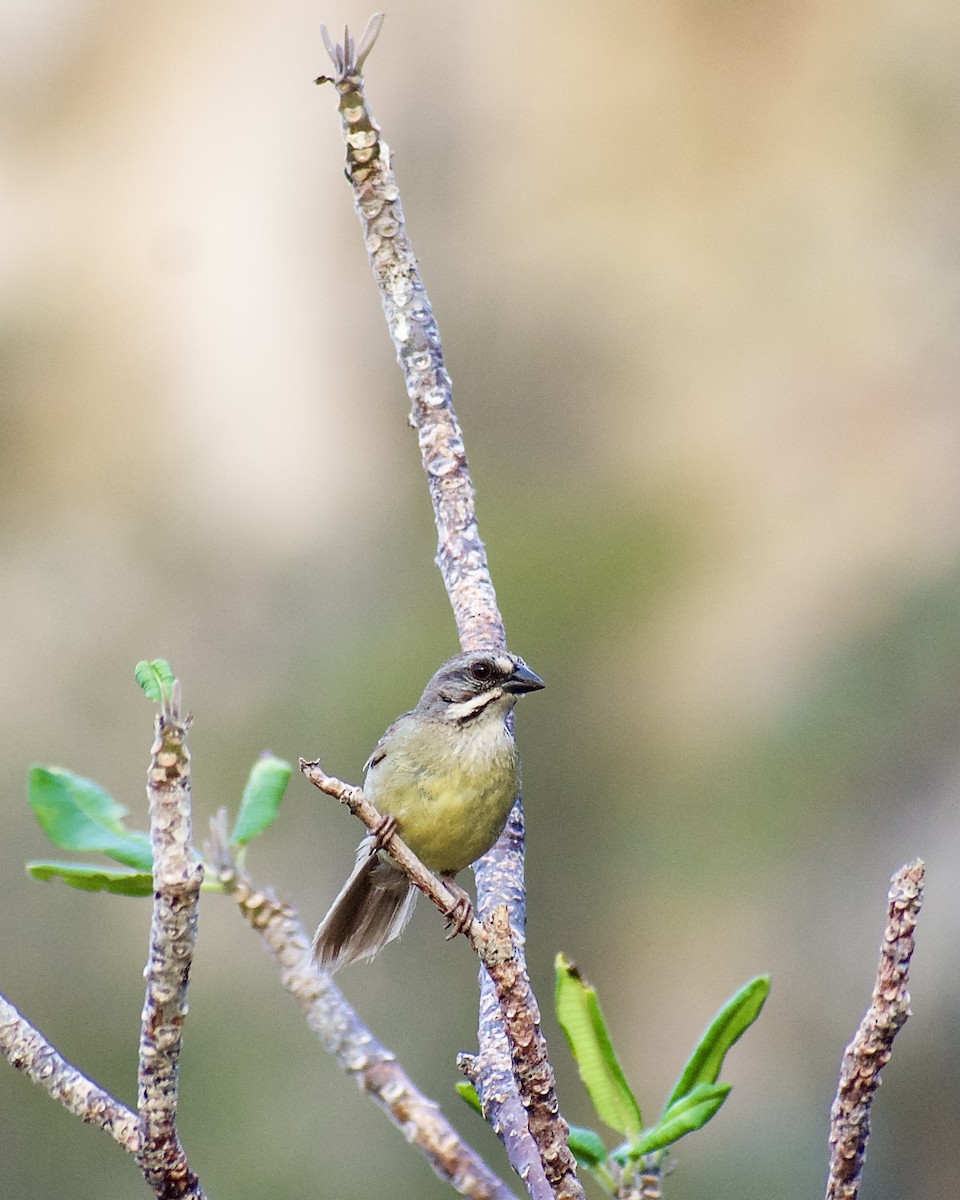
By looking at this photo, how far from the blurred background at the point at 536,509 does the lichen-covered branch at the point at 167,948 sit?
8.27 m

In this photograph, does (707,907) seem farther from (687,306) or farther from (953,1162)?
(687,306)

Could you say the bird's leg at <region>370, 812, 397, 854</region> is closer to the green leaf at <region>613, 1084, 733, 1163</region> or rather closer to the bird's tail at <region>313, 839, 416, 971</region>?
the green leaf at <region>613, 1084, 733, 1163</region>

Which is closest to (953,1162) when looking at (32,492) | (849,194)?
(849,194)

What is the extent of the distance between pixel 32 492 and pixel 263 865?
638cm

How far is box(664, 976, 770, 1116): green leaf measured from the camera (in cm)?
194

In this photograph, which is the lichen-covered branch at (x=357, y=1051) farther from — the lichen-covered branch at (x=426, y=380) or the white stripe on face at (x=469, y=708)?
the white stripe on face at (x=469, y=708)

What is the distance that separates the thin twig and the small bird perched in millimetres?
2287

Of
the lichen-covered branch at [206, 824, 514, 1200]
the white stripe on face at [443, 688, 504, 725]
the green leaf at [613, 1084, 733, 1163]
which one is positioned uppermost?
the white stripe on face at [443, 688, 504, 725]

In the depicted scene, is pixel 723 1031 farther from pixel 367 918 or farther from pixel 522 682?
pixel 367 918

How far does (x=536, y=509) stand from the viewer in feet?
46.4

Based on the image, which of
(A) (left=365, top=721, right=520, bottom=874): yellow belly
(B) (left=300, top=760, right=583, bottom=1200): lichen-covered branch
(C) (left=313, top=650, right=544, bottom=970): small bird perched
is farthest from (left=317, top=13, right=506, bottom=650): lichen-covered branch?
(B) (left=300, top=760, right=583, bottom=1200): lichen-covered branch

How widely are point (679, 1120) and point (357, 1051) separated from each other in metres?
0.58

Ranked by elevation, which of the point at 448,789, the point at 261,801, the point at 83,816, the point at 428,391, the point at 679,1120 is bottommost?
the point at 679,1120

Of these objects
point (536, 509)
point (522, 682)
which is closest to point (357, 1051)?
point (522, 682)
